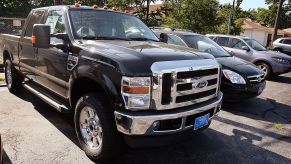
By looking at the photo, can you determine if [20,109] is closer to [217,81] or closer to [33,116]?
[33,116]

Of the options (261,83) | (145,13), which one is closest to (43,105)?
(261,83)

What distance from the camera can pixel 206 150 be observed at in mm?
4465

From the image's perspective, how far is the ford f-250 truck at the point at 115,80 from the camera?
3291 mm

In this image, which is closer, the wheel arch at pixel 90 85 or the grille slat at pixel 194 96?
the wheel arch at pixel 90 85

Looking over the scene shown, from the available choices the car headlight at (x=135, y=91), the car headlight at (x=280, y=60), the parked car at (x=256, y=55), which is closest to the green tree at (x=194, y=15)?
the parked car at (x=256, y=55)

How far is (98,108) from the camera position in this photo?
356 cm

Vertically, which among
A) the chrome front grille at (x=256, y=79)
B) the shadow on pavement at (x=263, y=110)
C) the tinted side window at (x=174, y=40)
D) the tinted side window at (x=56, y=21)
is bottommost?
the shadow on pavement at (x=263, y=110)

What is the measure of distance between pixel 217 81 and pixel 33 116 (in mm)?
3334

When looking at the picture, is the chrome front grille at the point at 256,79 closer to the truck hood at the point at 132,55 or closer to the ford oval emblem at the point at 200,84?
the truck hood at the point at 132,55

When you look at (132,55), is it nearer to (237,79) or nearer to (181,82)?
(181,82)

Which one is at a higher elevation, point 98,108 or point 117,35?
point 117,35

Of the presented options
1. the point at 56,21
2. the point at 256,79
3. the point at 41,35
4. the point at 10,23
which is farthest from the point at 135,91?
the point at 10,23

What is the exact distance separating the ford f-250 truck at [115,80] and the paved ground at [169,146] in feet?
1.62

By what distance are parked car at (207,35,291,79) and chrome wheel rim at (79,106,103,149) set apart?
8335 mm
